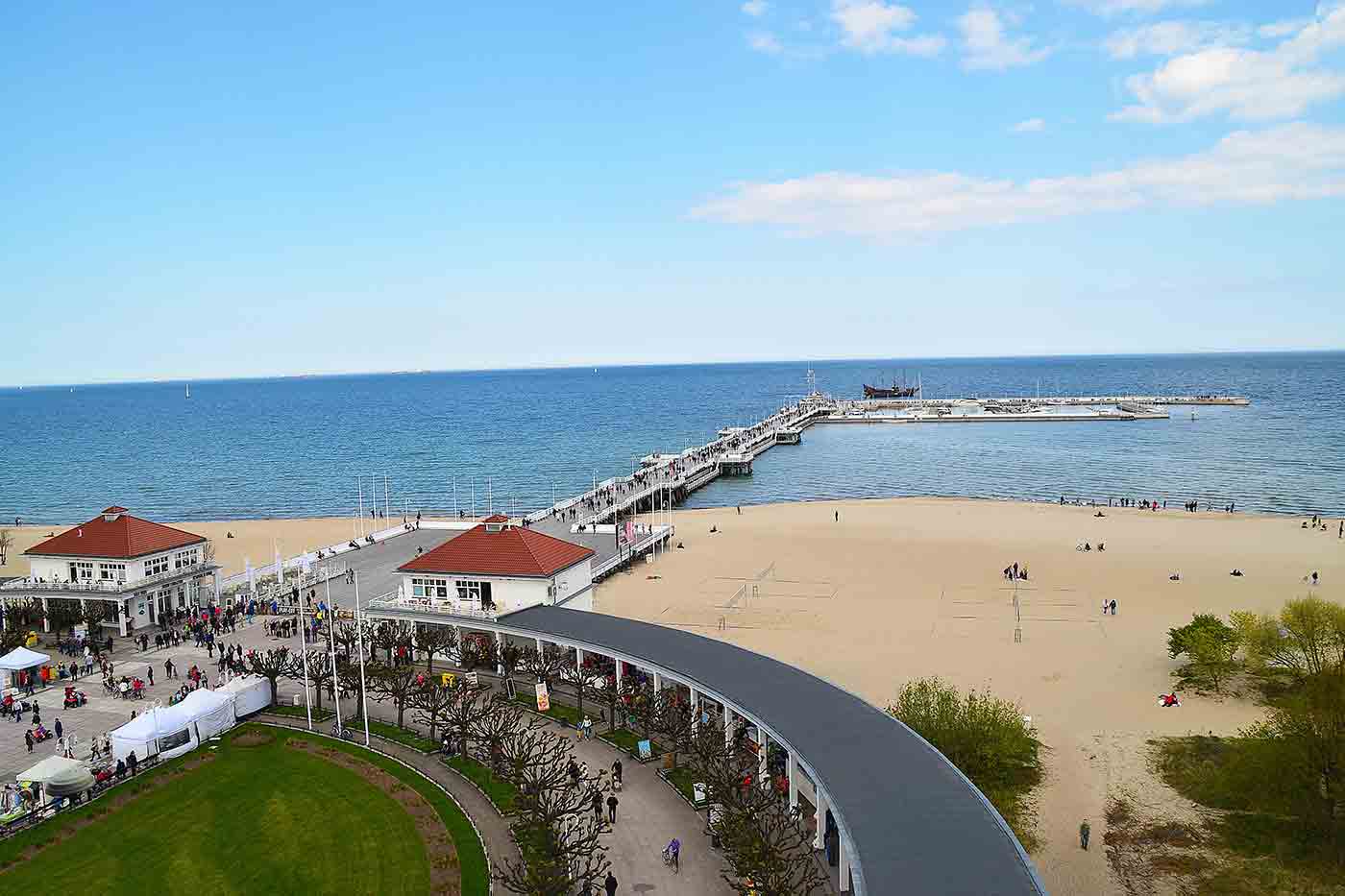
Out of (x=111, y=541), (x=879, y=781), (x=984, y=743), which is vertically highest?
(x=111, y=541)

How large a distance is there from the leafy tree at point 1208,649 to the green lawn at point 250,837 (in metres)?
25.0

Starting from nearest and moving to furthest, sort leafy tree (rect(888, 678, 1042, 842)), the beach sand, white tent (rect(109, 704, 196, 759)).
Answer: leafy tree (rect(888, 678, 1042, 842)) < white tent (rect(109, 704, 196, 759)) < the beach sand

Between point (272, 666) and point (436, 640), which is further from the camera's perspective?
point (436, 640)

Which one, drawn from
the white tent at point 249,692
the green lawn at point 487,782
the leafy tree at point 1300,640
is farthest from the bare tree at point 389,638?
the leafy tree at point 1300,640

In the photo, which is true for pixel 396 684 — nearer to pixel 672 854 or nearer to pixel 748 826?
pixel 672 854

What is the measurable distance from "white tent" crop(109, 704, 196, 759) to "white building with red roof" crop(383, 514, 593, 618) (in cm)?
1061

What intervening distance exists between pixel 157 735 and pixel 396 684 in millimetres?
6667

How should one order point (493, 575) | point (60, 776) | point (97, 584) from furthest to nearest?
1. point (97, 584)
2. point (493, 575)
3. point (60, 776)

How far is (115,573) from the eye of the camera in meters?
42.0

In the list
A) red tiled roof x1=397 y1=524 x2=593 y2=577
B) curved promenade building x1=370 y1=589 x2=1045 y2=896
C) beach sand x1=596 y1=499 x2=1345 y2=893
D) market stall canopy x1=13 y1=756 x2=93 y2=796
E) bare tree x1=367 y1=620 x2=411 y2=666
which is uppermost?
red tiled roof x1=397 y1=524 x2=593 y2=577

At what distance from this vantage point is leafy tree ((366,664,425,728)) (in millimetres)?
29281

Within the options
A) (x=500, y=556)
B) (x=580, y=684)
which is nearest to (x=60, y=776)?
(x=580, y=684)

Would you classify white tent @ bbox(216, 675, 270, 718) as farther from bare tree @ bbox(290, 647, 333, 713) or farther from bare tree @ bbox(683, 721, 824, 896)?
bare tree @ bbox(683, 721, 824, 896)

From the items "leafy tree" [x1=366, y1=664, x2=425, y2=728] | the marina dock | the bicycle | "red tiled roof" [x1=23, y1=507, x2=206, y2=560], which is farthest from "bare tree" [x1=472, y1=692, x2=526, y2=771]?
"red tiled roof" [x1=23, y1=507, x2=206, y2=560]
